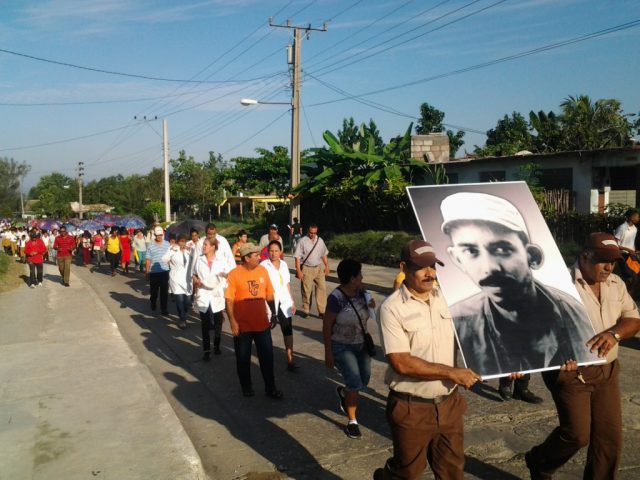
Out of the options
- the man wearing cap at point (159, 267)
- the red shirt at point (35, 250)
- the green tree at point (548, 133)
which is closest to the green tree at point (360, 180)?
the green tree at point (548, 133)

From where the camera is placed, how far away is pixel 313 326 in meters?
10.6

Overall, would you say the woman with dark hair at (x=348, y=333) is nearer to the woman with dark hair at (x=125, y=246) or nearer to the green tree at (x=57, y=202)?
the woman with dark hair at (x=125, y=246)

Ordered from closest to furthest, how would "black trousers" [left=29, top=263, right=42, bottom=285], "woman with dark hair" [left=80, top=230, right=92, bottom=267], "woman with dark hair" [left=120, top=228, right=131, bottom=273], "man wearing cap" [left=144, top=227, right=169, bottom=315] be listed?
"man wearing cap" [left=144, top=227, right=169, bottom=315], "black trousers" [left=29, top=263, right=42, bottom=285], "woman with dark hair" [left=120, top=228, right=131, bottom=273], "woman with dark hair" [left=80, top=230, right=92, bottom=267]

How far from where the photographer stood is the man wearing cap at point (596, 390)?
12.7ft

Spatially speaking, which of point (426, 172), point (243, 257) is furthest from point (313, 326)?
point (426, 172)

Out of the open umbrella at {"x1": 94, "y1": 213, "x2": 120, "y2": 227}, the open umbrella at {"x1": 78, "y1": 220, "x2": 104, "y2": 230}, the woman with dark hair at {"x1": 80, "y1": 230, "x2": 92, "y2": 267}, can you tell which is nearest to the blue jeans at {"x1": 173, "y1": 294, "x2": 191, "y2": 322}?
the woman with dark hair at {"x1": 80, "y1": 230, "x2": 92, "y2": 267}

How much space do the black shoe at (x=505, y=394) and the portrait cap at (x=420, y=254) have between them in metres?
3.39

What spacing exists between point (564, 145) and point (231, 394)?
23.7 m

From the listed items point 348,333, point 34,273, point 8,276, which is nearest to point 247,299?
point 348,333

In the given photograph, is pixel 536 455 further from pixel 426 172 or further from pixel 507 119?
pixel 507 119

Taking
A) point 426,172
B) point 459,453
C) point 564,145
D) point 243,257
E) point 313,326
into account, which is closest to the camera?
point 459,453

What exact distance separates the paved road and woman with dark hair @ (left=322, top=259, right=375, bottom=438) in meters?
0.40

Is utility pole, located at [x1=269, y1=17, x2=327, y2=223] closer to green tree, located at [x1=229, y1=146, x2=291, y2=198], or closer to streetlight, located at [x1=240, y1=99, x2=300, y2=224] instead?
streetlight, located at [x1=240, y1=99, x2=300, y2=224]

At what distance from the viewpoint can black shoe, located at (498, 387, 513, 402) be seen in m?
6.33
